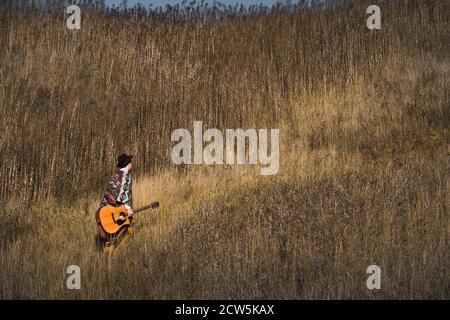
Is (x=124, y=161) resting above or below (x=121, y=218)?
above

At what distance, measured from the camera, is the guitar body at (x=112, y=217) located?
246 inches

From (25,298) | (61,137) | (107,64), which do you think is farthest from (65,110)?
(25,298)

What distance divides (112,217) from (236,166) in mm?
2071

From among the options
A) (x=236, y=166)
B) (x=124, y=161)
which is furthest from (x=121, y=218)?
(x=236, y=166)

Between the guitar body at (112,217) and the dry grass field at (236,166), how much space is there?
0.19 metres

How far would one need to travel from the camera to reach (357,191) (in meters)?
6.83

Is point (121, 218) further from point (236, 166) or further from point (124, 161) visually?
point (236, 166)

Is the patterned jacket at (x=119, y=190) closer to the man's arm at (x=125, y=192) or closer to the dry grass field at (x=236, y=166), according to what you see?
the man's arm at (x=125, y=192)

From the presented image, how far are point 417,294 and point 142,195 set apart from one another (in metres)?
3.22

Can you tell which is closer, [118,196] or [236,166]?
[118,196]

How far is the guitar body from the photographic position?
626 centimetres

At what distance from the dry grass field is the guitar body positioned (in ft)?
0.62

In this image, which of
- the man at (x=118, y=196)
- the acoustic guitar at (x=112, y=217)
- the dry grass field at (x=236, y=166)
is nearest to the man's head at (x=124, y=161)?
the man at (x=118, y=196)

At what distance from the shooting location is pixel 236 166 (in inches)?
313
